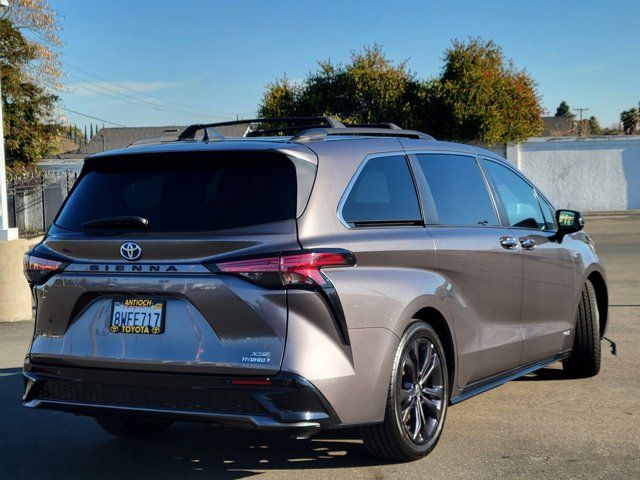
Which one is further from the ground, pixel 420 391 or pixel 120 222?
pixel 120 222

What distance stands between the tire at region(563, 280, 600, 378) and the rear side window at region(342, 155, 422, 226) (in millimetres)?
2622

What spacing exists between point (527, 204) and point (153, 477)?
354 cm

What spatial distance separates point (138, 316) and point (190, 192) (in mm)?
706

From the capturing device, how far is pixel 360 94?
4150 centimetres

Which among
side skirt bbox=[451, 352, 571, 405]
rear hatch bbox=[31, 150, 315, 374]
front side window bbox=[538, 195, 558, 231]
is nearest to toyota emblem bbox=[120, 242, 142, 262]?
rear hatch bbox=[31, 150, 315, 374]

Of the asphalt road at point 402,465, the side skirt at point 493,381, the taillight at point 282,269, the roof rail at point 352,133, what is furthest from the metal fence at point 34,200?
the taillight at point 282,269

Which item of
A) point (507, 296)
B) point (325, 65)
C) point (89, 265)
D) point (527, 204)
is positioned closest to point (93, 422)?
point (89, 265)

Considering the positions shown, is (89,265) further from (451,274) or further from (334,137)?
(451,274)

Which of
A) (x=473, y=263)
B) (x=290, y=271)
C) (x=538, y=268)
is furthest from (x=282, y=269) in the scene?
(x=538, y=268)

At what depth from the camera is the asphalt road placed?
205 inches

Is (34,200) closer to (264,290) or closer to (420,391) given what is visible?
(420,391)

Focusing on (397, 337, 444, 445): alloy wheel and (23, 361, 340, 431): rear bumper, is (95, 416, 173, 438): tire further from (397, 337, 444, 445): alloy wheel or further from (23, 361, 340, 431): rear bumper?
(397, 337, 444, 445): alloy wheel

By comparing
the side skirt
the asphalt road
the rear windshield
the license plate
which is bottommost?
the asphalt road

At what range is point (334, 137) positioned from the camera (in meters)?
5.30
